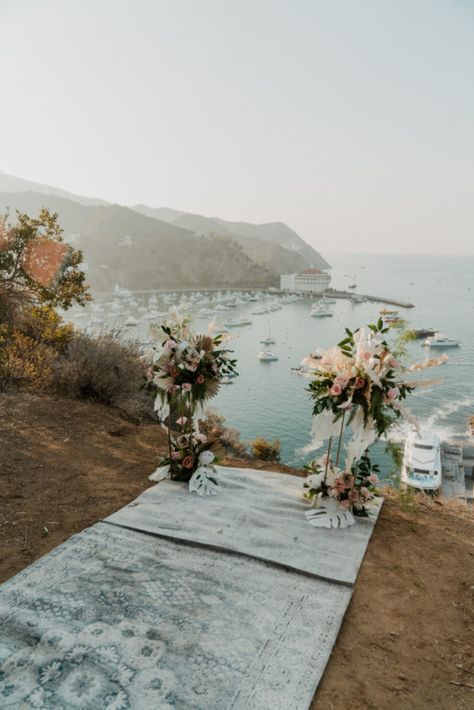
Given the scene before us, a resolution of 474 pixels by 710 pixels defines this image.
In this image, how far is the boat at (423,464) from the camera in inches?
912

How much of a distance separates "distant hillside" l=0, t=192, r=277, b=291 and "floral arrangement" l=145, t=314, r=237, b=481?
336 feet

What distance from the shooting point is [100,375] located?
9.74 m

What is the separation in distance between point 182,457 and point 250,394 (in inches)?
1393

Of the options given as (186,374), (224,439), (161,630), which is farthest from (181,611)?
(224,439)

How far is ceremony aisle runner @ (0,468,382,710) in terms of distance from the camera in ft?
8.96

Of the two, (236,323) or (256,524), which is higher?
(256,524)

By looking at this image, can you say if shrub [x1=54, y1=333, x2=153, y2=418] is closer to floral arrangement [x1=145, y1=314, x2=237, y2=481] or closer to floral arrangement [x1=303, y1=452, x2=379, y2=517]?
floral arrangement [x1=145, y1=314, x2=237, y2=481]

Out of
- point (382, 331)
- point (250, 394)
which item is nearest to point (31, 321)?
point (382, 331)

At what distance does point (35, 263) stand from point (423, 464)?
21.4 metres

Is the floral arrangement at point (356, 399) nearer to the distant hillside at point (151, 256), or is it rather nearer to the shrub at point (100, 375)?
the shrub at point (100, 375)

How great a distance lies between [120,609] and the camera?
3402 mm

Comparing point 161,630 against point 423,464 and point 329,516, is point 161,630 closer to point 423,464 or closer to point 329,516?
point 329,516

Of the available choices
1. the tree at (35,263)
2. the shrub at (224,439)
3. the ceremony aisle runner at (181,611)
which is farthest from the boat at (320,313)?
the ceremony aisle runner at (181,611)

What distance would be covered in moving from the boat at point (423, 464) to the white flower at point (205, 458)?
18804 mm
